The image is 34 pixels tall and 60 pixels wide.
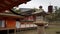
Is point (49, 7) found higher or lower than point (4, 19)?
higher

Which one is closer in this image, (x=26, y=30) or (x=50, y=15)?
(x=26, y=30)

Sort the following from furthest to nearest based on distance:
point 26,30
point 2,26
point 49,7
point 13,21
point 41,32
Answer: point 49,7, point 26,30, point 13,21, point 2,26, point 41,32

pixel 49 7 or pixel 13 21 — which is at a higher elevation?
pixel 49 7

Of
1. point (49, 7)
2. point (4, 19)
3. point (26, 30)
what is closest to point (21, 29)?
point (26, 30)

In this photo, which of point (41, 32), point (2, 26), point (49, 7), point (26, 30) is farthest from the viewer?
point (49, 7)

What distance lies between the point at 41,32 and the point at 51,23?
5.85 meters

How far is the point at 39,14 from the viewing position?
13.9 m

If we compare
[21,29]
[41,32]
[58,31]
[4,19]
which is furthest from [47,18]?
[41,32]

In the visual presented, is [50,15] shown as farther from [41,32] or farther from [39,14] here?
[41,32]

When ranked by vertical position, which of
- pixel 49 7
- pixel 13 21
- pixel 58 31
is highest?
pixel 49 7

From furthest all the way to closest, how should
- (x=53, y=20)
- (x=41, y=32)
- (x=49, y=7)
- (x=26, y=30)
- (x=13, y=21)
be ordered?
(x=49, y=7)
(x=53, y=20)
(x=26, y=30)
(x=13, y=21)
(x=41, y=32)

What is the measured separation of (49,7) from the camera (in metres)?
16.5

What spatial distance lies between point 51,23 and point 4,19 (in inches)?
172

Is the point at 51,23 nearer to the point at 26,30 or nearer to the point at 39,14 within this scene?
the point at 39,14
